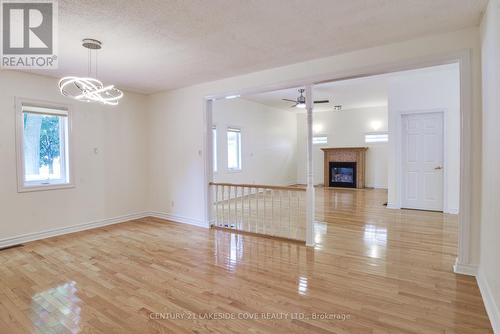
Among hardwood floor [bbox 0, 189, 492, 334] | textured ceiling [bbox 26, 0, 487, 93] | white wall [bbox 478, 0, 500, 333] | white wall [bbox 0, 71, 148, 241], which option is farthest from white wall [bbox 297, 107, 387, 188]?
white wall [bbox 478, 0, 500, 333]

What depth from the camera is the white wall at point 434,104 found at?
18.7 feet

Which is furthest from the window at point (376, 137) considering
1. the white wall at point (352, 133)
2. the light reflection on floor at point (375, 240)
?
the light reflection on floor at point (375, 240)

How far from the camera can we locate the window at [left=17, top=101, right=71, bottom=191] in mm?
4266

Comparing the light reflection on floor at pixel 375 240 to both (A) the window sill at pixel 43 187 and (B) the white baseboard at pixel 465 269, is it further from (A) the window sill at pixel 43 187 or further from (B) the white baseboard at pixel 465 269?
(A) the window sill at pixel 43 187

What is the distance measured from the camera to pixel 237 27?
2871mm

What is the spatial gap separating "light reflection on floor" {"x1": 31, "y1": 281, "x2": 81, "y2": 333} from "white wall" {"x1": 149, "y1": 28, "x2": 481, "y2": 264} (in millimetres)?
2670

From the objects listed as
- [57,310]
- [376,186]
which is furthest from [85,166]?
[376,186]

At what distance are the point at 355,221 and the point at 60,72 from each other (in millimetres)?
5535

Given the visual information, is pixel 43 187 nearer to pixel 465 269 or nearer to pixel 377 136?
pixel 465 269

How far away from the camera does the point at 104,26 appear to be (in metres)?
2.77

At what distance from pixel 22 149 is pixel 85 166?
0.97 meters

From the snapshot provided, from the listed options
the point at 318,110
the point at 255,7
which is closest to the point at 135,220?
the point at 255,7

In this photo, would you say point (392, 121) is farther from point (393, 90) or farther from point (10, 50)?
point (10, 50)

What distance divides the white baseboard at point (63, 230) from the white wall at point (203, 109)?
577 mm
